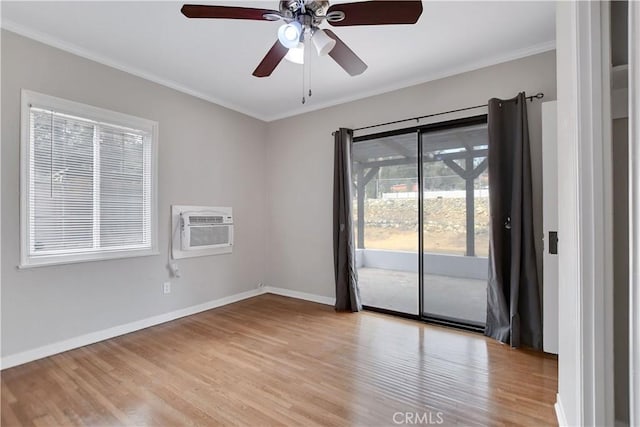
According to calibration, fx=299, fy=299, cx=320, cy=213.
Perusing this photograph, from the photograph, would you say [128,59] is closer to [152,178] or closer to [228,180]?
[152,178]

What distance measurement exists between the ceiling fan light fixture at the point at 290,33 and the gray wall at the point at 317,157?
2086 millimetres

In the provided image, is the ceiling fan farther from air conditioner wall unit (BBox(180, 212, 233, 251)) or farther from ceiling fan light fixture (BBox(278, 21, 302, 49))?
air conditioner wall unit (BBox(180, 212, 233, 251))

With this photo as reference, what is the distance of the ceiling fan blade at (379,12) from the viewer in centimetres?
152

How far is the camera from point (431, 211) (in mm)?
3453

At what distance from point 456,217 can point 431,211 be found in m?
0.27

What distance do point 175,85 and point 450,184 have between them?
3366 millimetres

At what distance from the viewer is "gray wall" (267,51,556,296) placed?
308 cm

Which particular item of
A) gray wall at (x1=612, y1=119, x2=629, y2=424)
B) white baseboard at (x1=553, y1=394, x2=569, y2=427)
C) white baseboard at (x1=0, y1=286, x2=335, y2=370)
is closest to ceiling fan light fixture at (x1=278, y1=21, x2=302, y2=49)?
gray wall at (x1=612, y1=119, x2=629, y2=424)

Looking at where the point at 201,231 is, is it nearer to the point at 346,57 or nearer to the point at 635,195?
the point at 346,57

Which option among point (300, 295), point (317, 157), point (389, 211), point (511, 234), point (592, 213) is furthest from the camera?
point (300, 295)

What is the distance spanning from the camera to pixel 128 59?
294 centimetres

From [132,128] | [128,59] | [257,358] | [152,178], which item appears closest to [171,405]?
[257,358]

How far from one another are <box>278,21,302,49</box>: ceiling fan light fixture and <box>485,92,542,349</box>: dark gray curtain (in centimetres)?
208

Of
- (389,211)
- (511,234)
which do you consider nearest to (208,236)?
(389,211)
